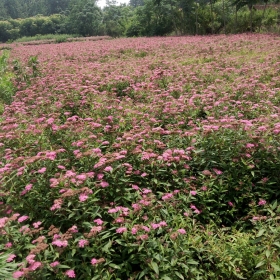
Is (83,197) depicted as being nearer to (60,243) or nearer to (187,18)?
(60,243)

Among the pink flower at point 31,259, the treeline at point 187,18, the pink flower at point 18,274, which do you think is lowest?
the pink flower at point 18,274

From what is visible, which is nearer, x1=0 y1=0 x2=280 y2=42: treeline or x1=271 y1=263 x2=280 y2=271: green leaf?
x1=271 y1=263 x2=280 y2=271: green leaf

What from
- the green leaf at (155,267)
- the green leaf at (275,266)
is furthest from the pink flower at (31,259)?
the green leaf at (275,266)

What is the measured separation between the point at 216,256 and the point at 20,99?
6.93 m

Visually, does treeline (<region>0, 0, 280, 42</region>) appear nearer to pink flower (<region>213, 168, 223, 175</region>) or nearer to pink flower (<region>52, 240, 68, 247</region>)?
pink flower (<region>213, 168, 223, 175</region>)

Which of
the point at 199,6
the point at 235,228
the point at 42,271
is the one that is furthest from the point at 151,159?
the point at 199,6

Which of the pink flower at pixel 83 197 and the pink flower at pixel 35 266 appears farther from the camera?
the pink flower at pixel 83 197

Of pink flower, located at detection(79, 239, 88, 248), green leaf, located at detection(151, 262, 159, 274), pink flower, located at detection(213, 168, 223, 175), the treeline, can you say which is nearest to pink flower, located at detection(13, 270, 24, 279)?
pink flower, located at detection(79, 239, 88, 248)

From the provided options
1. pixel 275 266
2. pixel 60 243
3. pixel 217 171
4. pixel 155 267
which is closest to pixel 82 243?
pixel 60 243

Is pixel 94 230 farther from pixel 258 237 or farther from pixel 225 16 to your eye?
pixel 225 16

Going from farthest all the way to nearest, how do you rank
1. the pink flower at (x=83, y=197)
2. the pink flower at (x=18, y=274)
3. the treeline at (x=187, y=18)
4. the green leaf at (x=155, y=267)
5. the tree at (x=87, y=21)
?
the tree at (x=87, y=21), the treeline at (x=187, y=18), the pink flower at (x=83, y=197), the green leaf at (x=155, y=267), the pink flower at (x=18, y=274)

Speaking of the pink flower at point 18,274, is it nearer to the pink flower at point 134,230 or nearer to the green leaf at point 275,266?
the pink flower at point 134,230

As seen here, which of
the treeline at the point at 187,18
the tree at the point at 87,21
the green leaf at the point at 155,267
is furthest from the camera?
the tree at the point at 87,21

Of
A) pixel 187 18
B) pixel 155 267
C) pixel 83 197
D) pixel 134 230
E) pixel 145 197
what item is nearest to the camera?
pixel 155 267
